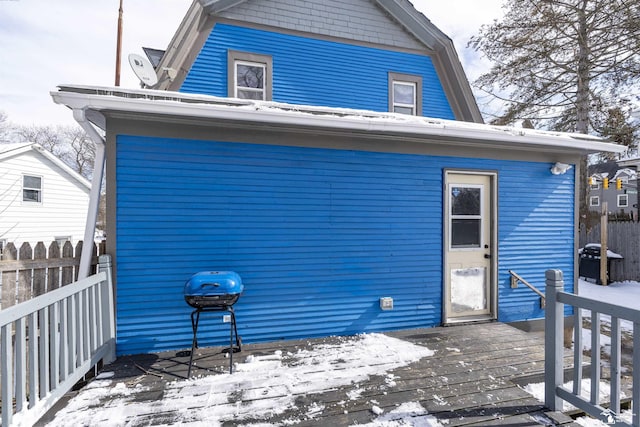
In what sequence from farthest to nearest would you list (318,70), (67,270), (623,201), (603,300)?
(623,201) → (318,70) → (603,300) → (67,270)

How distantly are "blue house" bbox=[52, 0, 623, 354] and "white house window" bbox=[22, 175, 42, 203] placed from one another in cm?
917

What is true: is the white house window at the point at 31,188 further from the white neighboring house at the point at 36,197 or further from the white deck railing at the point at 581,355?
the white deck railing at the point at 581,355

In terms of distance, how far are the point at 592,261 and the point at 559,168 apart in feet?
20.0

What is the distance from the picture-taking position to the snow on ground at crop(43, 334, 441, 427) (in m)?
2.26

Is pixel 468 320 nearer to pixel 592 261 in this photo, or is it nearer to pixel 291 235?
pixel 291 235

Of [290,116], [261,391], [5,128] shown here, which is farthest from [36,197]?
[5,128]

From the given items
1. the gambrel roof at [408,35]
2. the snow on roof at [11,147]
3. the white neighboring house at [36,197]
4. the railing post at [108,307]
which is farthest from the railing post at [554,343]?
the snow on roof at [11,147]

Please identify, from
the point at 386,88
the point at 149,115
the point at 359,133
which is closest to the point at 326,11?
the point at 386,88

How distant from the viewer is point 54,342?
227cm

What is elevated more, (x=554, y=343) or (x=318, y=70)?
(x=318, y=70)

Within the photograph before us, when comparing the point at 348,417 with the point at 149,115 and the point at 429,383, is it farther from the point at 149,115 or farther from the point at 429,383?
the point at 149,115

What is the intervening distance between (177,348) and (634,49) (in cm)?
1363

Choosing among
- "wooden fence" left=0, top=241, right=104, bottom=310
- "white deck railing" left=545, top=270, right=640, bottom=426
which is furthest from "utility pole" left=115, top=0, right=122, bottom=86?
"white deck railing" left=545, top=270, right=640, bottom=426

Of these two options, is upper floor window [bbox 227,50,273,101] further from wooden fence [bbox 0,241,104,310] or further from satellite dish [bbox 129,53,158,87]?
wooden fence [bbox 0,241,104,310]
